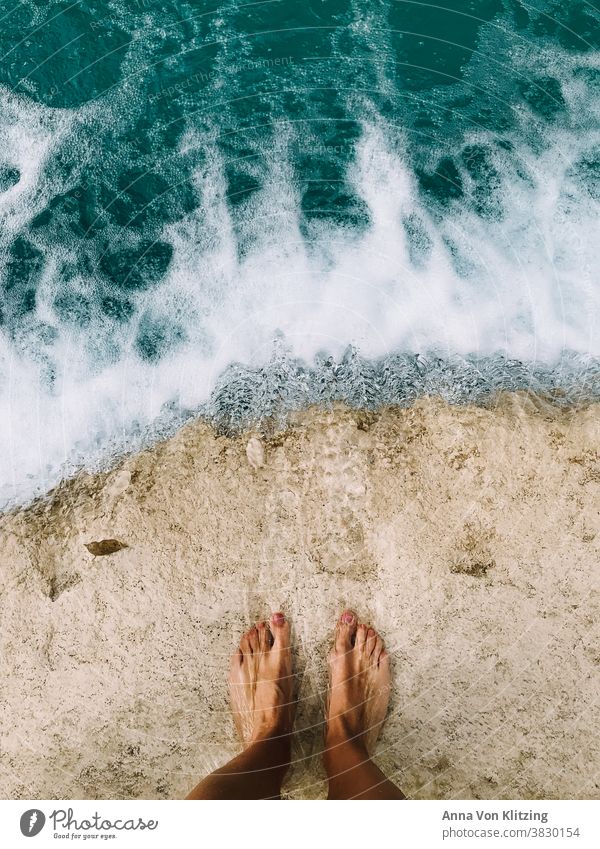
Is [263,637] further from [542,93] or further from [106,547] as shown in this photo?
[542,93]

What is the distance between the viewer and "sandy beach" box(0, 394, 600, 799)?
3660mm

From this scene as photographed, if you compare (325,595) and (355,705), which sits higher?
(325,595)

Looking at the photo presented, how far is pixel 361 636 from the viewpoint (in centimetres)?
377

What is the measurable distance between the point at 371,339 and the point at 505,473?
1.39m

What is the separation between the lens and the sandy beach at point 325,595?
12.0 ft

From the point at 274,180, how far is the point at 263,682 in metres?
3.81

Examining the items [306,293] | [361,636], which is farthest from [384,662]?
[306,293]

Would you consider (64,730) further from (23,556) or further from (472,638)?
(472,638)

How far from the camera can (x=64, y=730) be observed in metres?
3.76
